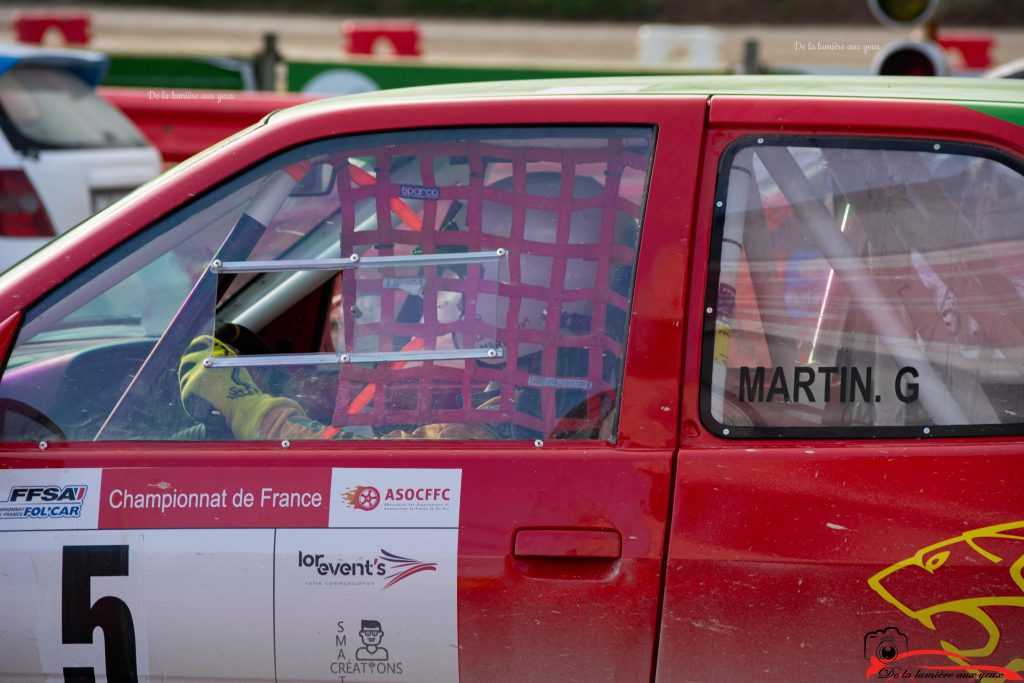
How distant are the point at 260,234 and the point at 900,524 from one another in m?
1.38

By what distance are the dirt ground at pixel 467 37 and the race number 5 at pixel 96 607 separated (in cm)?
1678

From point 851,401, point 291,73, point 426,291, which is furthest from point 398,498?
point 291,73

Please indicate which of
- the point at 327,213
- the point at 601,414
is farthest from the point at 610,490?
the point at 327,213

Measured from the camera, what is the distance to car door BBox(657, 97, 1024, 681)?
1.95m

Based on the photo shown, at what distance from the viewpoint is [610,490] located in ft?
6.63

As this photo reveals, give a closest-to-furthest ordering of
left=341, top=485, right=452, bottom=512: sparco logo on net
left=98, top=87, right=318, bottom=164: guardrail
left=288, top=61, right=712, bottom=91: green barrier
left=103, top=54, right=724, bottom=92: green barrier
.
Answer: left=341, top=485, right=452, bottom=512: sparco logo on net < left=98, top=87, right=318, bottom=164: guardrail < left=288, top=61, right=712, bottom=91: green barrier < left=103, top=54, right=724, bottom=92: green barrier

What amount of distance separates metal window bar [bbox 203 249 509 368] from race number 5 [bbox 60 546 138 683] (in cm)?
42

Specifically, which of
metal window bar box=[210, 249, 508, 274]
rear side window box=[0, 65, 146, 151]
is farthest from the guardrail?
metal window bar box=[210, 249, 508, 274]

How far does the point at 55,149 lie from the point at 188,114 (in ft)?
7.51

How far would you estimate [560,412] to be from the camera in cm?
211

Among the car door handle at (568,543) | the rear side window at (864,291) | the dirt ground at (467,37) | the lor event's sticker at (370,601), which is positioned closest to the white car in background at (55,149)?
the lor event's sticker at (370,601)

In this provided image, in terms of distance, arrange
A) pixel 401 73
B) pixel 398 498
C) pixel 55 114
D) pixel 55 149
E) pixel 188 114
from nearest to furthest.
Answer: pixel 398 498 → pixel 55 149 → pixel 55 114 → pixel 188 114 → pixel 401 73

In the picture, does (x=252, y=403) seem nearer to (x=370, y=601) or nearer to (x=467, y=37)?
(x=370, y=601)

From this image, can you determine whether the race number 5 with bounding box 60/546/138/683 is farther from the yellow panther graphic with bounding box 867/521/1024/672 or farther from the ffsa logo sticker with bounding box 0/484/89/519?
the yellow panther graphic with bounding box 867/521/1024/672
